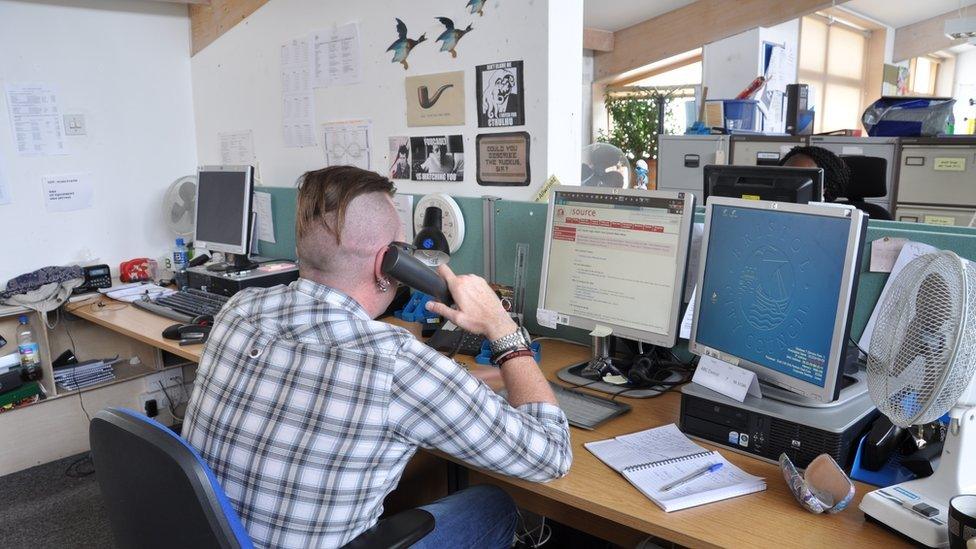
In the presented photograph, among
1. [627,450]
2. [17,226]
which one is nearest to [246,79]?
[17,226]

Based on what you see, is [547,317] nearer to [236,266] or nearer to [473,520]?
[473,520]

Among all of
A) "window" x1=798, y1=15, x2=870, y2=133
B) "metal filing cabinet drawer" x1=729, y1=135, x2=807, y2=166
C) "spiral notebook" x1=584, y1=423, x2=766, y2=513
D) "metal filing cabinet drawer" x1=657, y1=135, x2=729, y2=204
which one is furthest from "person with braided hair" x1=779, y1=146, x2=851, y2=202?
"window" x1=798, y1=15, x2=870, y2=133

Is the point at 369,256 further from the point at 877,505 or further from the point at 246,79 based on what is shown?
the point at 246,79

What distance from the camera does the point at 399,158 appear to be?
2.79 metres

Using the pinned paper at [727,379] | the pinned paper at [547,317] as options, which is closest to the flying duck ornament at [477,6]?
the pinned paper at [547,317]

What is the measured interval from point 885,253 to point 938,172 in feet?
7.08

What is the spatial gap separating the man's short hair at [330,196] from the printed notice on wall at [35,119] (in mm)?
2493

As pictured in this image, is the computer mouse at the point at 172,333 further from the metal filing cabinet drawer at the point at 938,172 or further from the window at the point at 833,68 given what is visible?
the window at the point at 833,68

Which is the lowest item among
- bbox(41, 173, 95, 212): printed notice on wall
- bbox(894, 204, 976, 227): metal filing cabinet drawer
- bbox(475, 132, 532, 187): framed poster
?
bbox(894, 204, 976, 227): metal filing cabinet drawer

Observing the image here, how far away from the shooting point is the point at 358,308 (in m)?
1.28

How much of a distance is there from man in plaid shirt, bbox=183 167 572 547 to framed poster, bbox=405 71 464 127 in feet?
4.10

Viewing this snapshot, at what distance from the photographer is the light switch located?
327 centimetres

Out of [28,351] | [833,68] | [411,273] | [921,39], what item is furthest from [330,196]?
[921,39]

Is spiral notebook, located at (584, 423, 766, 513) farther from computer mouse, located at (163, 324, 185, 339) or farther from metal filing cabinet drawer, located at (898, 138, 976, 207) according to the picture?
metal filing cabinet drawer, located at (898, 138, 976, 207)
